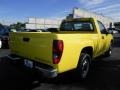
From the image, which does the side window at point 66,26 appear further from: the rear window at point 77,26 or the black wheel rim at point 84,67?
the black wheel rim at point 84,67

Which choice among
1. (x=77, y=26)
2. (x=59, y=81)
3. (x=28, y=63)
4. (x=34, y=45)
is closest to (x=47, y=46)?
(x=34, y=45)

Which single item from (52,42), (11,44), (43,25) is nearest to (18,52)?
(11,44)

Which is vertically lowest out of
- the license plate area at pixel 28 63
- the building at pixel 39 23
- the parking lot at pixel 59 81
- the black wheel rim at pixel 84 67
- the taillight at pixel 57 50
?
the parking lot at pixel 59 81

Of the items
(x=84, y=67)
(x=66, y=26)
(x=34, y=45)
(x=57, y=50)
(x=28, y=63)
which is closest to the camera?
(x=57, y=50)

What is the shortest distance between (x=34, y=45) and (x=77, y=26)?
3.09 meters

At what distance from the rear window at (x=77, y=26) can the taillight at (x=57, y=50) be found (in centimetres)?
284

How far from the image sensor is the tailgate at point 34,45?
17.1 feet

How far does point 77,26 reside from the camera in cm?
827

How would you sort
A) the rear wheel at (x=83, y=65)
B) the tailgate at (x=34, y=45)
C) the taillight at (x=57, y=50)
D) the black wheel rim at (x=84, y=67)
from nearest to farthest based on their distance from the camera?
the taillight at (x=57, y=50) < the tailgate at (x=34, y=45) < the rear wheel at (x=83, y=65) < the black wheel rim at (x=84, y=67)

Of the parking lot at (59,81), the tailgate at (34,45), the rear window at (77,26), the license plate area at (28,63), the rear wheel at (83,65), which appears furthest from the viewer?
the rear window at (77,26)

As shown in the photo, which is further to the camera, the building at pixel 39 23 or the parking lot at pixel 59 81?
the building at pixel 39 23

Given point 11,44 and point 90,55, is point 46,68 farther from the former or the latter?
point 90,55

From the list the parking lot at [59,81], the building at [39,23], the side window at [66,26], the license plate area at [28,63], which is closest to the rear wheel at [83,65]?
the parking lot at [59,81]

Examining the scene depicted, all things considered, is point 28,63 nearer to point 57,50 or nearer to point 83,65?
point 57,50
